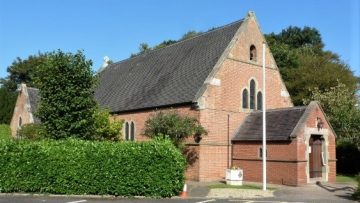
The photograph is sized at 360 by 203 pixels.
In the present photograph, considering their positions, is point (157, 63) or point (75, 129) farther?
point (157, 63)

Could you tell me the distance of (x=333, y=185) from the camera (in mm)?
25625

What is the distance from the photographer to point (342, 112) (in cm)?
3322

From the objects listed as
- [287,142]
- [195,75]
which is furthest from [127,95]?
[287,142]

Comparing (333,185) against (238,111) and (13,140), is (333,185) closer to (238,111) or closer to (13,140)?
(238,111)

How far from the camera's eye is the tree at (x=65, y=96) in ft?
78.9

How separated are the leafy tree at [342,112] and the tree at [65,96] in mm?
18369

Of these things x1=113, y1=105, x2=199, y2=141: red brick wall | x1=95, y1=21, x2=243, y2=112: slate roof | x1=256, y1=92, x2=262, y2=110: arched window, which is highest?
x1=95, y1=21, x2=243, y2=112: slate roof

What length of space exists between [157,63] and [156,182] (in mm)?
18871

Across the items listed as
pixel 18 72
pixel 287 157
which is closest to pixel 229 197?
pixel 287 157

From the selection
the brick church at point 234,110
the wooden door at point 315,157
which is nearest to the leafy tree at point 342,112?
the brick church at point 234,110

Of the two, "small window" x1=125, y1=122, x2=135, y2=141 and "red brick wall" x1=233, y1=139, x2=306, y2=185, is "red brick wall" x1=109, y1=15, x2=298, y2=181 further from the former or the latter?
"red brick wall" x1=233, y1=139, x2=306, y2=185

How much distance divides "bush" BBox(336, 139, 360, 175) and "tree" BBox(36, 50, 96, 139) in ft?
70.2

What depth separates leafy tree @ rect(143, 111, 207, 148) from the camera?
24.7 m

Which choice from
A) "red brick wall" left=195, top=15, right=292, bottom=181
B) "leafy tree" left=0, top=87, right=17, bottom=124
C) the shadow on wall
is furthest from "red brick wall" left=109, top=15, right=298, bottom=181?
"leafy tree" left=0, top=87, right=17, bottom=124
